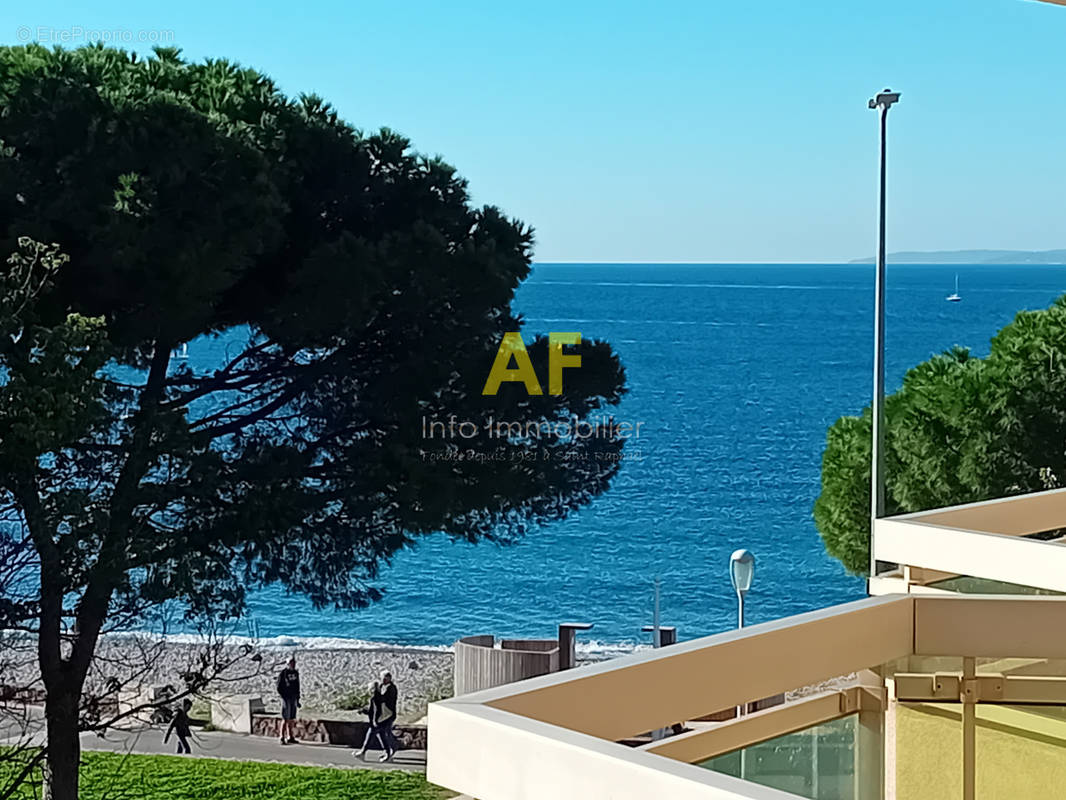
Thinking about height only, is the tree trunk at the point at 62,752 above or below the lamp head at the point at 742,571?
below

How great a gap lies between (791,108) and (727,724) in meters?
28.7

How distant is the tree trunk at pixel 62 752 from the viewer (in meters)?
8.84

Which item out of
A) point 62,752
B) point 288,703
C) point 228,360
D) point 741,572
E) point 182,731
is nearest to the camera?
point 741,572

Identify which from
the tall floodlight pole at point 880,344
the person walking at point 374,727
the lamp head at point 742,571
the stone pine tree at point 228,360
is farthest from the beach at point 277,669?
the tall floodlight pole at point 880,344

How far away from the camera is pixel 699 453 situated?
26.4 m

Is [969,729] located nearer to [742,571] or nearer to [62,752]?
[742,571]

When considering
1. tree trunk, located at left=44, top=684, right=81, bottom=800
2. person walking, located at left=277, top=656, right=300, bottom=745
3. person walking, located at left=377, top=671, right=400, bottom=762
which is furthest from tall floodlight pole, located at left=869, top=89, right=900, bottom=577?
tree trunk, located at left=44, top=684, right=81, bottom=800

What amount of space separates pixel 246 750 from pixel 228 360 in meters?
2.86

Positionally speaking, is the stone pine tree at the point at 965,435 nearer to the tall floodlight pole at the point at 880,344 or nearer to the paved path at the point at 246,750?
the tall floodlight pole at the point at 880,344

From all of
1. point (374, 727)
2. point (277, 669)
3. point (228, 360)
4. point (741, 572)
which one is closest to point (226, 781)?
point (374, 727)

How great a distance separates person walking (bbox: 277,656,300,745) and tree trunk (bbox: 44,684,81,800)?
6.46ft

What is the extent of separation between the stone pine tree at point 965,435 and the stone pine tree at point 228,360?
197cm

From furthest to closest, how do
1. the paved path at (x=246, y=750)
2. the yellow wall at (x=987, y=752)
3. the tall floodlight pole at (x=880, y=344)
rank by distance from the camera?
the paved path at (x=246, y=750) < the tall floodlight pole at (x=880, y=344) < the yellow wall at (x=987, y=752)

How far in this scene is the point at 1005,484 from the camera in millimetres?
10562
